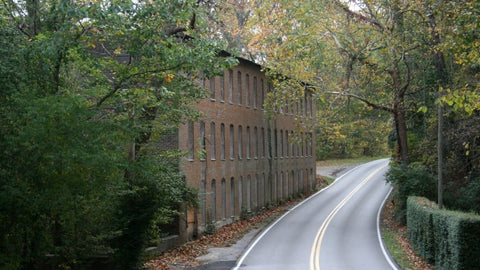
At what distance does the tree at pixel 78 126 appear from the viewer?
46.4 feet

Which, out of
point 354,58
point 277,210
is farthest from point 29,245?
point 277,210

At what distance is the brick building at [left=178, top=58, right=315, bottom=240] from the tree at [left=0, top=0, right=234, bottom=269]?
7656mm

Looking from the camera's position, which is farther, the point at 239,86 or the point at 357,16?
the point at 239,86

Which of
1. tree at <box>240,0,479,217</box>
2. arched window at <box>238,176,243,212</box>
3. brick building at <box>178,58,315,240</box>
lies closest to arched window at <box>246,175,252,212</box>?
brick building at <box>178,58,315,240</box>

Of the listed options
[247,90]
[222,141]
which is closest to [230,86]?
[247,90]

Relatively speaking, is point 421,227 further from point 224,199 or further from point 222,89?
point 222,89

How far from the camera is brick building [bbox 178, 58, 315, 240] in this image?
31078 mm

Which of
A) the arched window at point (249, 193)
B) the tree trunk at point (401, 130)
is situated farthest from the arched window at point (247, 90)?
the tree trunk at point (401, 130)

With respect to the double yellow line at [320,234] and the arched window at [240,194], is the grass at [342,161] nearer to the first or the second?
the double yellow line at [320,234]

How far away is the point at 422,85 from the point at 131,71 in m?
21.6

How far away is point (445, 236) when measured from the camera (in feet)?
67.0

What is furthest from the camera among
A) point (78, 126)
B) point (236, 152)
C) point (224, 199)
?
point (236, 152)

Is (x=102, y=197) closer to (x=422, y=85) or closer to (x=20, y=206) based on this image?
(x=20, y=206)

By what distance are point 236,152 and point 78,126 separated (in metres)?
23.4
